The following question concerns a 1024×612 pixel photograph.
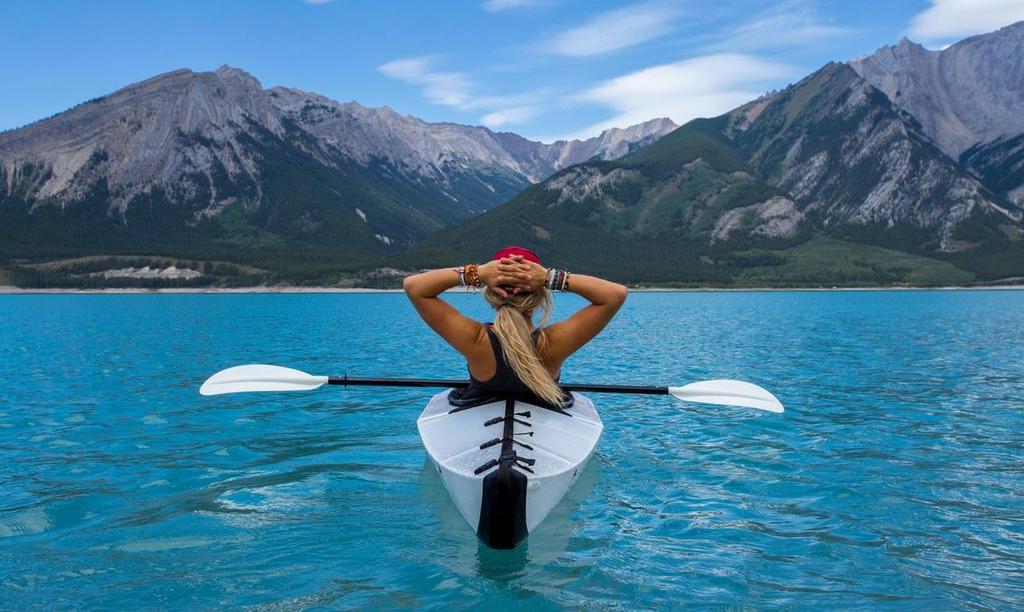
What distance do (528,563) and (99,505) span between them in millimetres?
8090

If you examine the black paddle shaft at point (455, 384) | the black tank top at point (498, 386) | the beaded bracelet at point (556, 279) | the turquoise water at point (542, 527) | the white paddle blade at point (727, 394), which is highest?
the beaded bracelet at point (556, 279)

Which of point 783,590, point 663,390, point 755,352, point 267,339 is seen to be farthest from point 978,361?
point 267,339

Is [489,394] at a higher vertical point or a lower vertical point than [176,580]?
higher

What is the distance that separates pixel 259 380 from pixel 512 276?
7975 mm

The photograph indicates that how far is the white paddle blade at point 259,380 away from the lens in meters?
14.2

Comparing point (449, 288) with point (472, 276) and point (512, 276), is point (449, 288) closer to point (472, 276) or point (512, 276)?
point (472, 276)

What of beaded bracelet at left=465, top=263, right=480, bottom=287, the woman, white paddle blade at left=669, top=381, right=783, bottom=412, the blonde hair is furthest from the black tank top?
white paddle blade at left=669, top=381, right=783, bottom=412

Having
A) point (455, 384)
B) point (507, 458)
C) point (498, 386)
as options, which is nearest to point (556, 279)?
point (498, 386)

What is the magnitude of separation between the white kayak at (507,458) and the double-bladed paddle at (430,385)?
235 centimetres

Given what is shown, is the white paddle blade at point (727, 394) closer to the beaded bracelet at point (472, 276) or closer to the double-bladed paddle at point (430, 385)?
the double-bladed paddle at point (430, 385)

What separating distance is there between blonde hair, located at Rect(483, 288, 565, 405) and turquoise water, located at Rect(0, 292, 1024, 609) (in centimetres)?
246

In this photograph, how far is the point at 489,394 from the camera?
10961 mm

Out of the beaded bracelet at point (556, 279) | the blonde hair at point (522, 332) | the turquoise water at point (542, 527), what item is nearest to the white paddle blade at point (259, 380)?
the turquoise water at point (542, 527)

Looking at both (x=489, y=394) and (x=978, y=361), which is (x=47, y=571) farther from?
(x=978, y=361)
